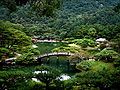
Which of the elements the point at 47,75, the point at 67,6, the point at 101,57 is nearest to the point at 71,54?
the point at 101,57

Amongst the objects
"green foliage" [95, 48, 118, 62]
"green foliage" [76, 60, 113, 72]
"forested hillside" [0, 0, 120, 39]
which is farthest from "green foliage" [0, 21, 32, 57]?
"forested hillside" [0, 0, 120, 39]

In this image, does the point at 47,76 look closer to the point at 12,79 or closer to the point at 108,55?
the point at 12,79

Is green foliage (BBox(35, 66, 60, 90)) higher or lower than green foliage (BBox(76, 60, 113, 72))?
higher

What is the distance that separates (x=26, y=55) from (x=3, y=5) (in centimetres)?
2731

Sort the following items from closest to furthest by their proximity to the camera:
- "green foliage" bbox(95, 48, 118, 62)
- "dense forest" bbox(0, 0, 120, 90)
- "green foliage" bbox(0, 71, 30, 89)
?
"dense forest" bbox(0, 0, 120, 90) → "green foliage" bbox(0, 71, 30, 89) → "green foliage" bbox(95, 48, 118, 62)

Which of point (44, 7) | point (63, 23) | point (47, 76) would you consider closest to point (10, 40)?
point (47, 76)

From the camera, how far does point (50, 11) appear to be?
372 inches

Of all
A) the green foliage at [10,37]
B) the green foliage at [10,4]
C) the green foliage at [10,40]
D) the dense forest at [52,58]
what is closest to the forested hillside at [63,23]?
the dense forest at [52,58]

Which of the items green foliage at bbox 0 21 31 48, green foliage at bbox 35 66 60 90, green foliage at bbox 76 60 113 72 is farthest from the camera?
green foliage at bbox 0 21 31 48

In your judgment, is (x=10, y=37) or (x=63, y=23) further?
(x=63, y=23)

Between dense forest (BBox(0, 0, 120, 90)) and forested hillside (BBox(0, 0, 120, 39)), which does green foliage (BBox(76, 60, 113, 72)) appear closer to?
dense forest (BBox(0, 0, 120, 90))

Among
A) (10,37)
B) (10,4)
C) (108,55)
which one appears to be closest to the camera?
(10,4)

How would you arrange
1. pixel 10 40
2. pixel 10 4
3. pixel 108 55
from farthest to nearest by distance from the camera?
pixel 108 55, pixel 10 40, pixel 10 4

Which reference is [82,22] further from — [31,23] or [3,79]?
[3,79]
